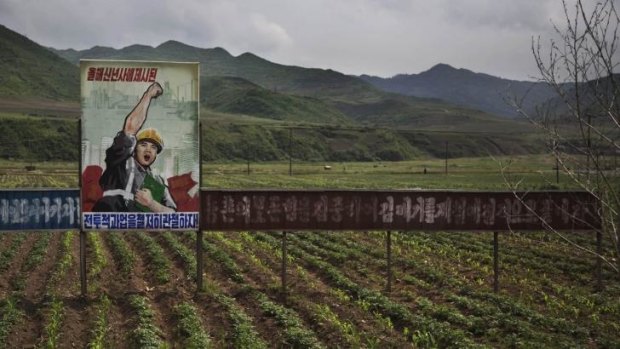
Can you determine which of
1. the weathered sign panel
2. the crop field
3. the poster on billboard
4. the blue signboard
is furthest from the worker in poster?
the crop field

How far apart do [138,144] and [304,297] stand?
20.2 ft

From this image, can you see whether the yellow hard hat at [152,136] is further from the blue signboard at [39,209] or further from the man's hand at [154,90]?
the blue signboard at [39,209]

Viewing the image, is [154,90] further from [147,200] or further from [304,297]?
[304,297]

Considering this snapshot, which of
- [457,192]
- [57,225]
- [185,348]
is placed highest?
[457,192]

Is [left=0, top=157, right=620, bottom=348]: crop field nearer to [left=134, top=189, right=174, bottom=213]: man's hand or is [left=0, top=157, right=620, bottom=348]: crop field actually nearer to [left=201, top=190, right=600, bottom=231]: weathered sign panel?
[left=201, top=190, right=600, bottom=231]: weathered sign panel

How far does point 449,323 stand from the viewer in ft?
44.9

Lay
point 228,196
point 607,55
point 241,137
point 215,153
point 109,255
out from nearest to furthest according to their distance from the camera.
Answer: point 607,55, point 228,196, point 109,255, point 215,153, point 241,137

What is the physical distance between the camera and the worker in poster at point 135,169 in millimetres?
15648

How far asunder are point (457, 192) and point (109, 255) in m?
13.2

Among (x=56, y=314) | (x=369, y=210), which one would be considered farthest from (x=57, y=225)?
(x=369, y=210)

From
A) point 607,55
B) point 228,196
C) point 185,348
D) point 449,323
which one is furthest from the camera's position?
point 228,196

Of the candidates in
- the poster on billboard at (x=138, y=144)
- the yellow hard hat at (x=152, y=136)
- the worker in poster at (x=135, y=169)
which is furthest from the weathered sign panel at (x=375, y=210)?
the yellow hard hat at (x=152, y=136)

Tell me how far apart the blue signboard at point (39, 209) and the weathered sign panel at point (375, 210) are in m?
3.52

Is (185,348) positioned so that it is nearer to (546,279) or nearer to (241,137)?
(546,279)
